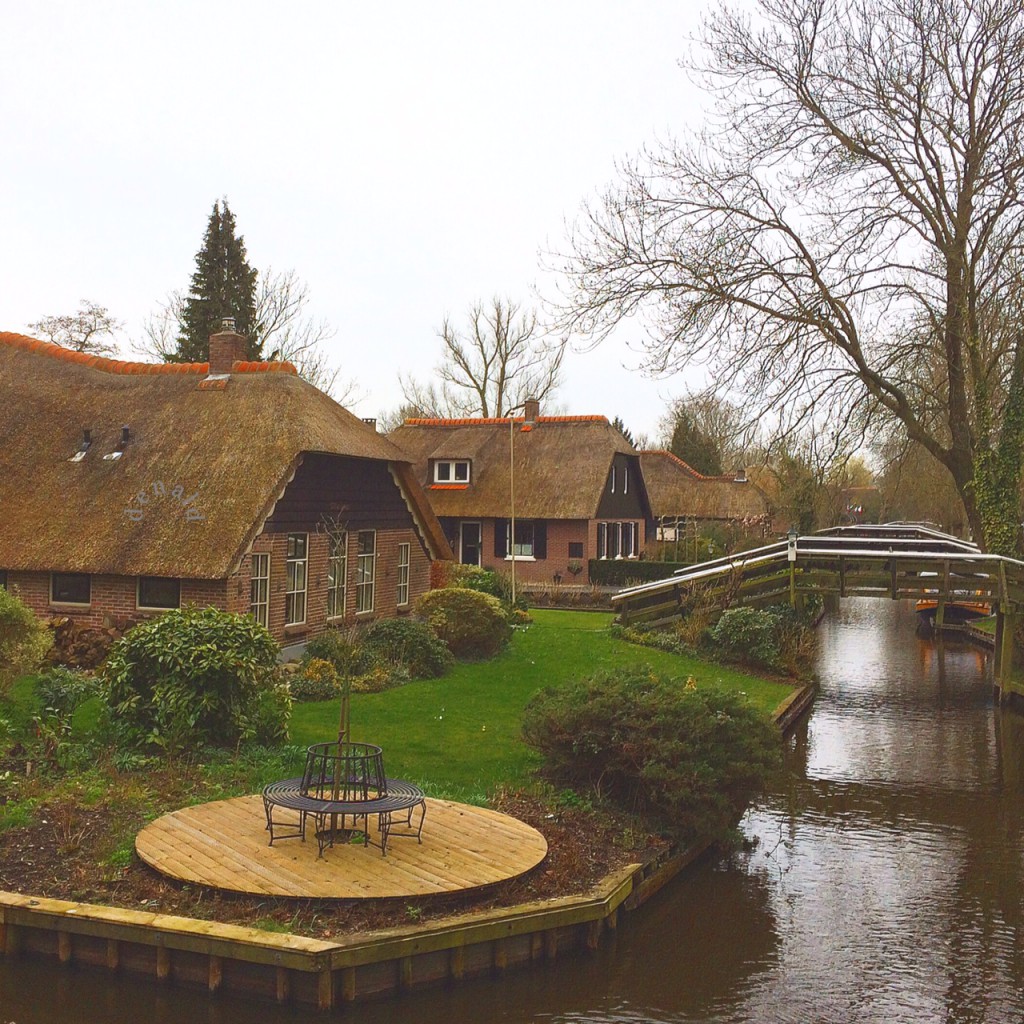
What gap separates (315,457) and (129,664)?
8.00 meters

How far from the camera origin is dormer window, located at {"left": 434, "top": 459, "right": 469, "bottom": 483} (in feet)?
139

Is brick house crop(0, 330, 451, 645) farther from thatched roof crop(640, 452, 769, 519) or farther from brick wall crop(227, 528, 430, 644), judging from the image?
thatched roof crop(640, 452, 769, 519)

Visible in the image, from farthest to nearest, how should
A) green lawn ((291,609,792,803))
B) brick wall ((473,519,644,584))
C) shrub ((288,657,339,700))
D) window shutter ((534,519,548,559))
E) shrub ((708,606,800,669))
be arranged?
window shutter ((534,519,548,559))
brick wall ((473,519,644,584))
shrub ((708,606,800,669))
shrub ((288,657,339,700))
green lawn ((291,609,792,803))

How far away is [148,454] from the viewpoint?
2023 cm

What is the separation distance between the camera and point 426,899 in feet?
28.7

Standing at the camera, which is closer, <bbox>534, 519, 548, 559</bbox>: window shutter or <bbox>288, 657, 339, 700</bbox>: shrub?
<bbox>288, 657, 339, 700</bbox>: shrub

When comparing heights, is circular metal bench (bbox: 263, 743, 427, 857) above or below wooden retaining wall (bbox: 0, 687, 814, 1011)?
above

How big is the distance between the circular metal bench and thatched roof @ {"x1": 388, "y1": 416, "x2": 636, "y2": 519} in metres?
29.5

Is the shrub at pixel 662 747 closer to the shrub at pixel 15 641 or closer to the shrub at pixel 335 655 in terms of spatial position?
the shrub at pixel 335 655

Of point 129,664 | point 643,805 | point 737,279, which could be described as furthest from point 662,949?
point 737,279

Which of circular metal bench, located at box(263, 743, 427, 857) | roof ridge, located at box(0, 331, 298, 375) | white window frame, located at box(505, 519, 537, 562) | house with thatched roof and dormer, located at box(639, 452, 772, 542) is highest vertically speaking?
roof ridge, located at box(0, 331, 298, 375)

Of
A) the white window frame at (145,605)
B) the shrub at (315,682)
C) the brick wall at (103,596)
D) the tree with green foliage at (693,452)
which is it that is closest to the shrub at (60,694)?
the shrub at (315,682)

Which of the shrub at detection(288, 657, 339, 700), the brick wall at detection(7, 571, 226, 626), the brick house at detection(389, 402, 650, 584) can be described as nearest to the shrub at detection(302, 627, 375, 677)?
the shrub at detection(288, 657, 339, 700)

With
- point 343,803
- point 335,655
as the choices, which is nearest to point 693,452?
point 335,655
